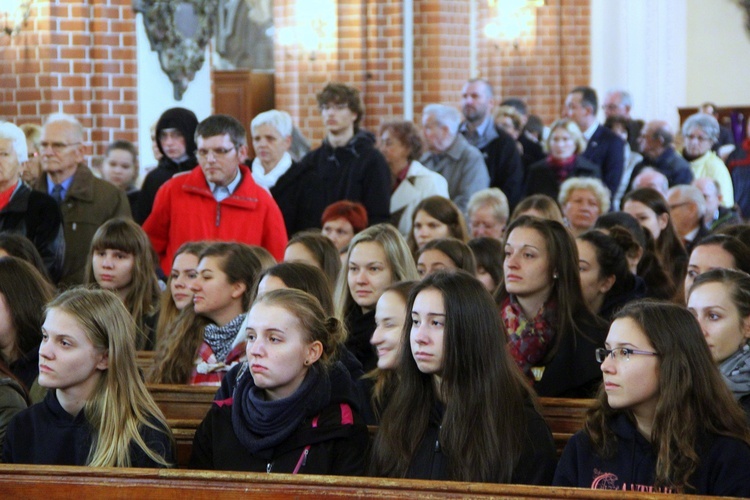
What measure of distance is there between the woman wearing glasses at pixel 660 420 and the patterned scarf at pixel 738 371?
1.53 feet

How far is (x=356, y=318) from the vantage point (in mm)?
5641

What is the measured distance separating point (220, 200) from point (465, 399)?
131 inches

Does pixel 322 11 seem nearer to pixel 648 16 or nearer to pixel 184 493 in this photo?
pixel 648 16

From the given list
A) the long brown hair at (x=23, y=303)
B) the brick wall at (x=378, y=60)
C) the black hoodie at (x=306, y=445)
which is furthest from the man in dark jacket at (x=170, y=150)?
the black hoodie at (x=306, y=445)

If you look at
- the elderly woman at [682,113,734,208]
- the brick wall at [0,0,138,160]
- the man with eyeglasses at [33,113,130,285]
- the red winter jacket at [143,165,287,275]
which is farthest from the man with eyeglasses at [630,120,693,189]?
the man with eyeglasses at [33,113,130,285]

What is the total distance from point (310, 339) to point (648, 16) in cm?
1498

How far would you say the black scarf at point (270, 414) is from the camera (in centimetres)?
386

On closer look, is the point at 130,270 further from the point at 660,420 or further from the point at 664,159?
the point at 664,159

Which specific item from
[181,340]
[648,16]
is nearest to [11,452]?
[181,340]

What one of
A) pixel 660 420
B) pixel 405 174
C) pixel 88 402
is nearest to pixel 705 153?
pixel 405 174

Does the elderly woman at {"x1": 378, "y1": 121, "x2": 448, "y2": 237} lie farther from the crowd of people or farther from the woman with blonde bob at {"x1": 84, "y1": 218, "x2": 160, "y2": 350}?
the woman with blonde bob at {"x1": 84, "y1": 218, "x2": 160, "y2": 350}

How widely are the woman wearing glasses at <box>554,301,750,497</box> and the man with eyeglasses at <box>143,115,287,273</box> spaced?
3.39 metres

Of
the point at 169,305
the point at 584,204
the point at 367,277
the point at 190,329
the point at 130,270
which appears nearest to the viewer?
the point at 190,329

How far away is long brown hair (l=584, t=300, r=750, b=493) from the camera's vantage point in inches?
138
